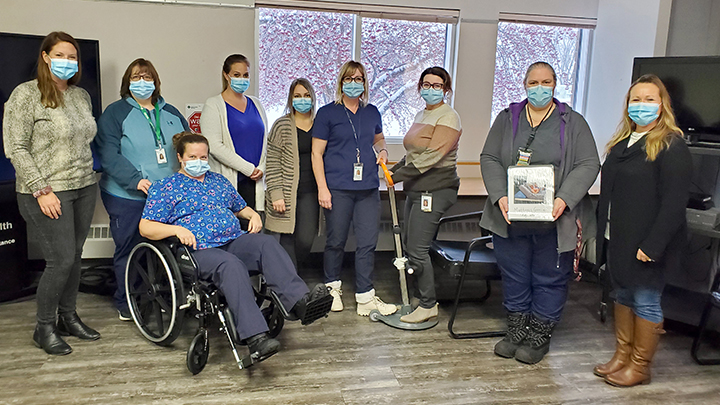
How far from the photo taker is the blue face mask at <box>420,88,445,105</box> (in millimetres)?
2993

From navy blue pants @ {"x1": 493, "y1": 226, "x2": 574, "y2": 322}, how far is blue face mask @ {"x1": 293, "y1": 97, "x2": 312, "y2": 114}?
49.6 inches

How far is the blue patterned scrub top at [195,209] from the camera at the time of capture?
8.46 ft

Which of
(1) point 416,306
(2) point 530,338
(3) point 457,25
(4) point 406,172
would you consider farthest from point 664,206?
(3) point 457,25

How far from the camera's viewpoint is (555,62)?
15.2 feet

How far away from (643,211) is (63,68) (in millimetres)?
2605

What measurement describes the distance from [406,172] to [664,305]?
1.75 meters

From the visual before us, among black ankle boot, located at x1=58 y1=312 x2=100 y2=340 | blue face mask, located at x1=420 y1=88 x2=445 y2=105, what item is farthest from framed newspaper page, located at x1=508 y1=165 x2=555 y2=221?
black ankle boot, located at x1=58 y1=312 x2=100 y2=340

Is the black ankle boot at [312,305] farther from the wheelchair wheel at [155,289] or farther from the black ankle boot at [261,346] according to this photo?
the wheelchair wheel at [155,289]

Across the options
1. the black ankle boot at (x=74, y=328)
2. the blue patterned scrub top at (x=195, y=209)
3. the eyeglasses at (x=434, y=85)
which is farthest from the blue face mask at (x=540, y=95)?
the black ankle boot at (x=74, y=328)

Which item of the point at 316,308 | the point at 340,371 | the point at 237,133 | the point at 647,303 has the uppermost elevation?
the point at 237,133

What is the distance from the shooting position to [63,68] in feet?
8.20

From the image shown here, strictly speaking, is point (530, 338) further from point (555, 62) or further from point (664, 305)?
point (555, 62)

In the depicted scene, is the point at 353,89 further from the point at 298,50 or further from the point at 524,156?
the point at 298,50

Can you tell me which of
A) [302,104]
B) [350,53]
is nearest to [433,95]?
[302,104]
